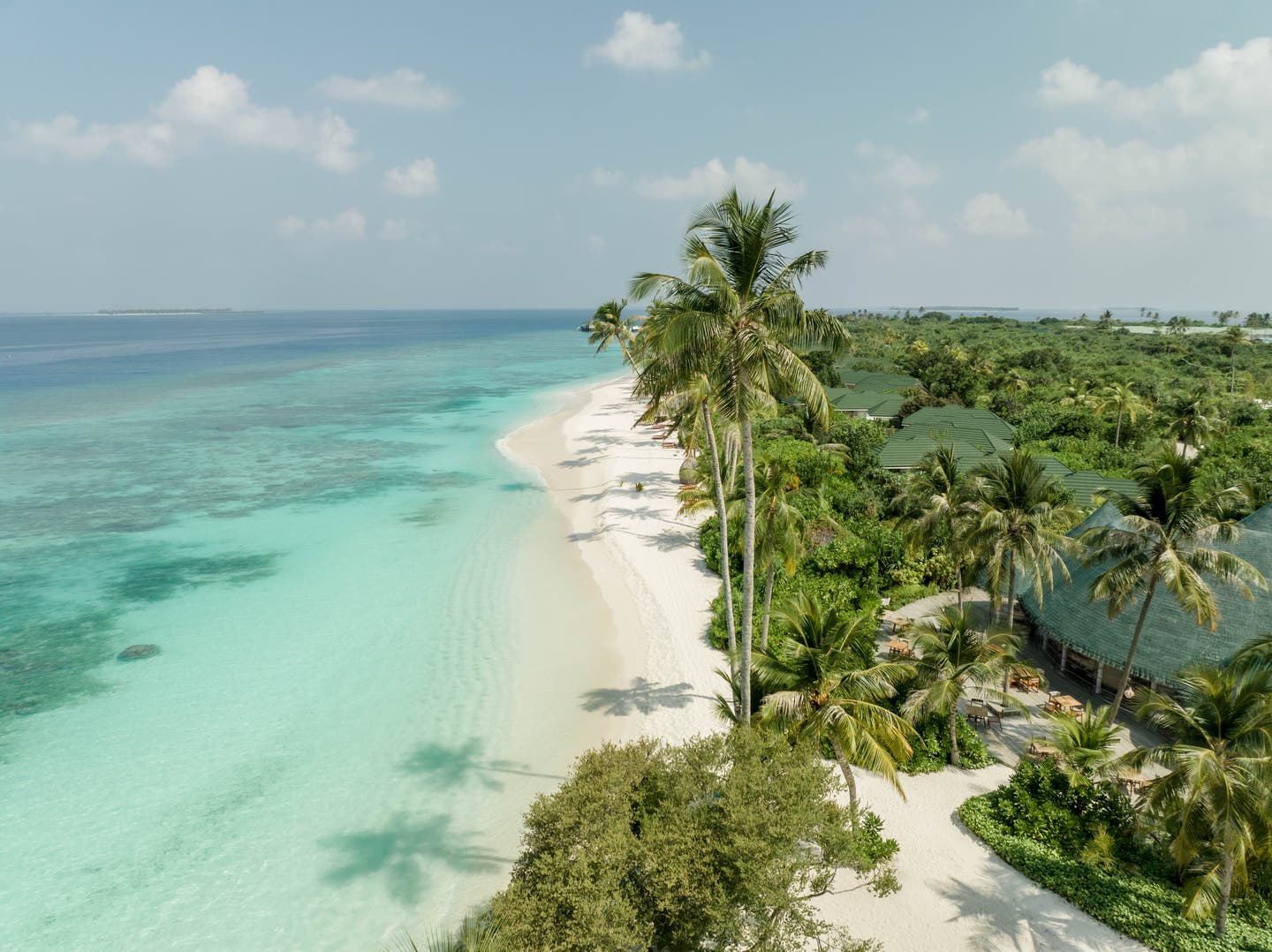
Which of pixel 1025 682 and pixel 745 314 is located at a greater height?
pixel 745 314

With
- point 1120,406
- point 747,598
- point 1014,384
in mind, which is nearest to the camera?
point 747,598

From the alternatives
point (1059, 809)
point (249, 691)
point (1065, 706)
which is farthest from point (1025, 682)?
point (249, 691)

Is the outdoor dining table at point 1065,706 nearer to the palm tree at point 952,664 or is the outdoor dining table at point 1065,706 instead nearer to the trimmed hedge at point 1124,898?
the palm tree at point 952,664

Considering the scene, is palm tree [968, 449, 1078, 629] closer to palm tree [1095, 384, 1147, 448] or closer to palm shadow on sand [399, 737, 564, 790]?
palm shadow on sand [399, 737, 564, 790]

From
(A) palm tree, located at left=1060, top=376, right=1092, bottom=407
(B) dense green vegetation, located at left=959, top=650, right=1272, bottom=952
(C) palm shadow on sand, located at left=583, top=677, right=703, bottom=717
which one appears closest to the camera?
(B) dense green vegetation, located at left=959, top=650, right=1272, bottom=952

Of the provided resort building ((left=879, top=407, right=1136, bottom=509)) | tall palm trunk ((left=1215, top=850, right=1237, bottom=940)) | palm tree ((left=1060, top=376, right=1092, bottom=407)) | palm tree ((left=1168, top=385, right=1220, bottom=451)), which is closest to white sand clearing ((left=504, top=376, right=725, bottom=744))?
tall palm trunk ((left=1215, top=850, right=1237, bottom=940))

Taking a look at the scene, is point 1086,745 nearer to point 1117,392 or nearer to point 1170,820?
point 1170,820

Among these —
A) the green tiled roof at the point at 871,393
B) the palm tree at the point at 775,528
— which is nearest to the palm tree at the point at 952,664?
the palm tree at the point at 775,528
